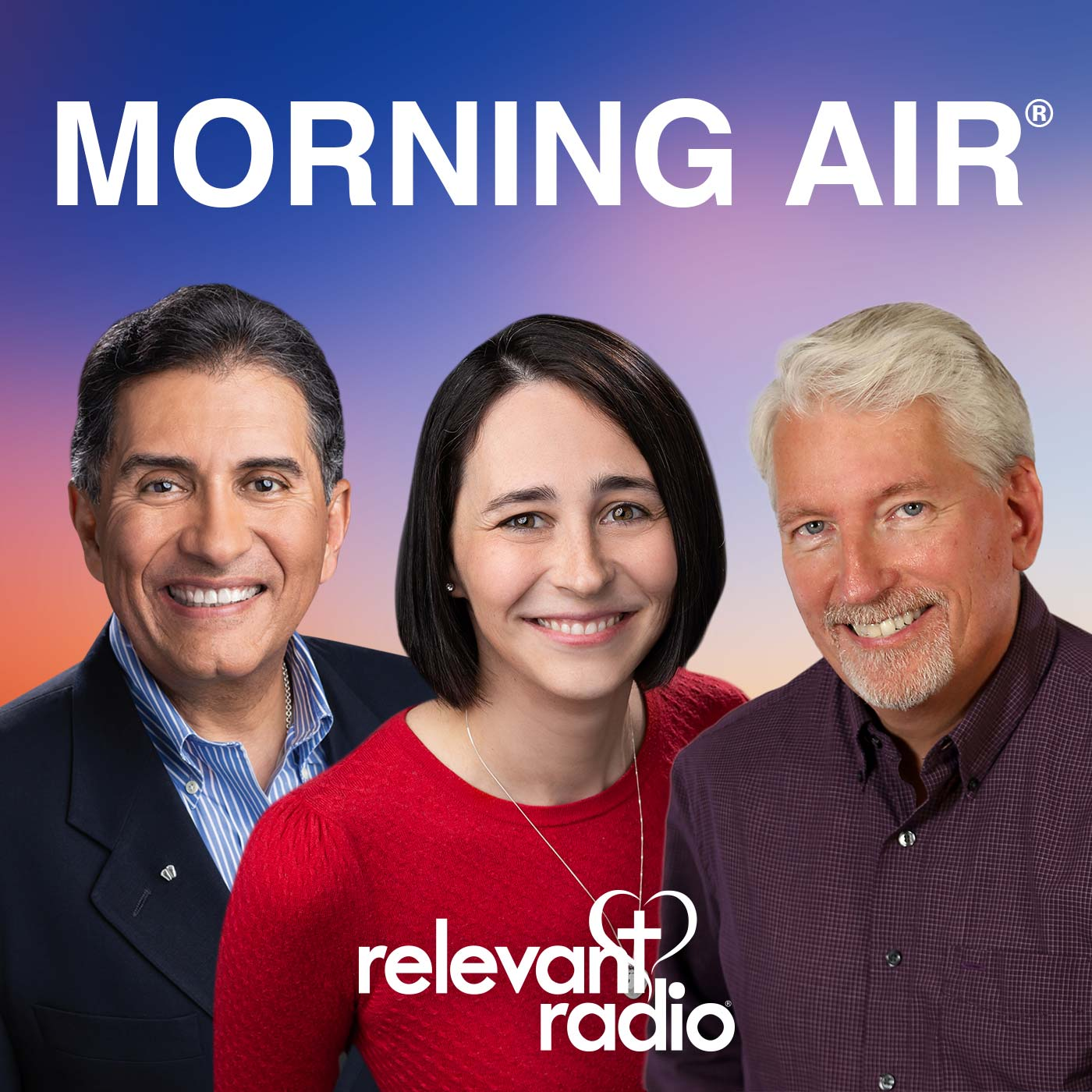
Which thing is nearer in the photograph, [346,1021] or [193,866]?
[346,1021]

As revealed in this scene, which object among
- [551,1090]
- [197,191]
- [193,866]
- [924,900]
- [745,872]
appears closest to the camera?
[924,900]

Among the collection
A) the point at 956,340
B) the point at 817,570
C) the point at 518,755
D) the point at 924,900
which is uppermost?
the point at 956,340

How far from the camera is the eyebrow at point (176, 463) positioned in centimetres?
306

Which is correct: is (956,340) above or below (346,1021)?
above

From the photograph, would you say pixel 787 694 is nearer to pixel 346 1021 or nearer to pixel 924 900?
pixel 924 900

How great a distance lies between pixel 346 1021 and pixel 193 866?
48cm

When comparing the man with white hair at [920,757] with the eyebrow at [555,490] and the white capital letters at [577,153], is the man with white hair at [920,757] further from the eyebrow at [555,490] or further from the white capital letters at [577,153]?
the white capital letters at [577,153]

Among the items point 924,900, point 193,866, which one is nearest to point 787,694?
point 924,900

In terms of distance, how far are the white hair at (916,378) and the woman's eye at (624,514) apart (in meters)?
0.31

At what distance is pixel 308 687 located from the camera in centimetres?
326

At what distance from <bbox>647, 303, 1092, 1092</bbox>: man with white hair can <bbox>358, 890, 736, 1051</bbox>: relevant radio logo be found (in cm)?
22

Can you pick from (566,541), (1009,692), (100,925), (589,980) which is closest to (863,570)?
(1009,692)

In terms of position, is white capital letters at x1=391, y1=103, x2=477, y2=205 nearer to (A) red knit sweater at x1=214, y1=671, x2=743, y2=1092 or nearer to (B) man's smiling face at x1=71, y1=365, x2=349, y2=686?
(B) man's smiling face at x1=71, y1=365, x2=349, y2=686

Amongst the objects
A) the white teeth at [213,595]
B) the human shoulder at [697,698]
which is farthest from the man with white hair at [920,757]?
the white teeth at [213,595]
